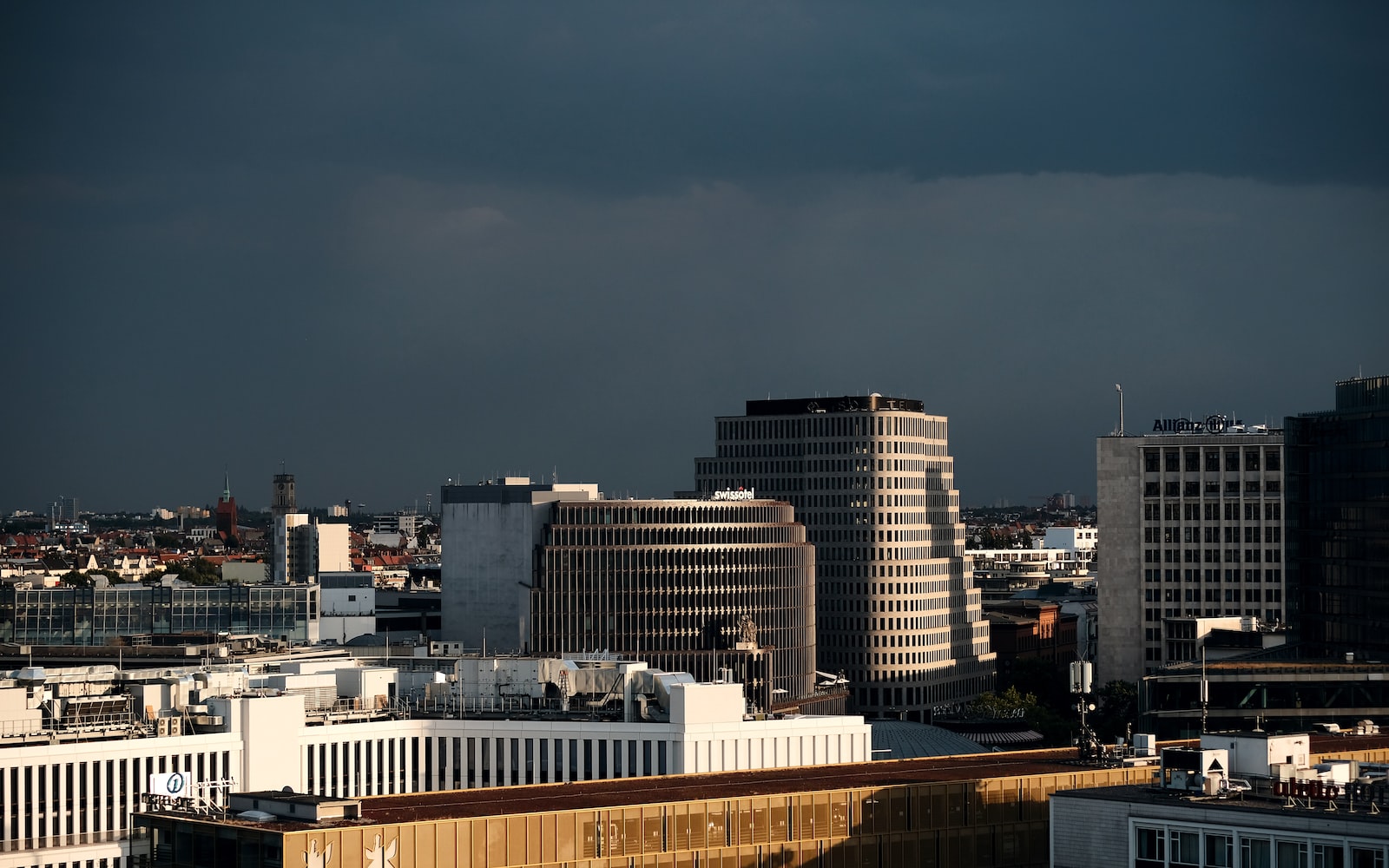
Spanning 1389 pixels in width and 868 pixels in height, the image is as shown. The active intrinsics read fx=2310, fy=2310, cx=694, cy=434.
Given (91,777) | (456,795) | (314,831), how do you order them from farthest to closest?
(91,777)
(456,795)
(314,831)

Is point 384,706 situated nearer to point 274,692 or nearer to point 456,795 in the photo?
point 274,692

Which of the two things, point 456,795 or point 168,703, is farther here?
point 168,703

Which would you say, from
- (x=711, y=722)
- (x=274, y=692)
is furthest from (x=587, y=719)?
(x=274, y=692)

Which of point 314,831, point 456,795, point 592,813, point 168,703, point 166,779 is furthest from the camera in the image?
point 168,703

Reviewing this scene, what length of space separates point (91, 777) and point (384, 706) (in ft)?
110

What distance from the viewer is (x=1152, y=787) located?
104375 mm

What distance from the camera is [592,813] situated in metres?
109

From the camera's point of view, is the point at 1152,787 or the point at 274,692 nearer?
the point at 1152,787

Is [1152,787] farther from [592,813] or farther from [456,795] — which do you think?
[456,795]

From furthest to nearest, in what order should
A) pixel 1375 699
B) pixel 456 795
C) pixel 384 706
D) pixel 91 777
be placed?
pixel 1375 699 → pixel 384 706 → pixel 91 777 → pixel 456 795

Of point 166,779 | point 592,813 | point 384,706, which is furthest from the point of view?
point 384,706

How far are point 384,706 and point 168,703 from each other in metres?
20.0

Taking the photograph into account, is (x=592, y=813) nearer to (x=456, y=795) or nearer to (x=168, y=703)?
(x=456, y=795)

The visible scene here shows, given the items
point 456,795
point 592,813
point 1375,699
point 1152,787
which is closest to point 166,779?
point 456,795
